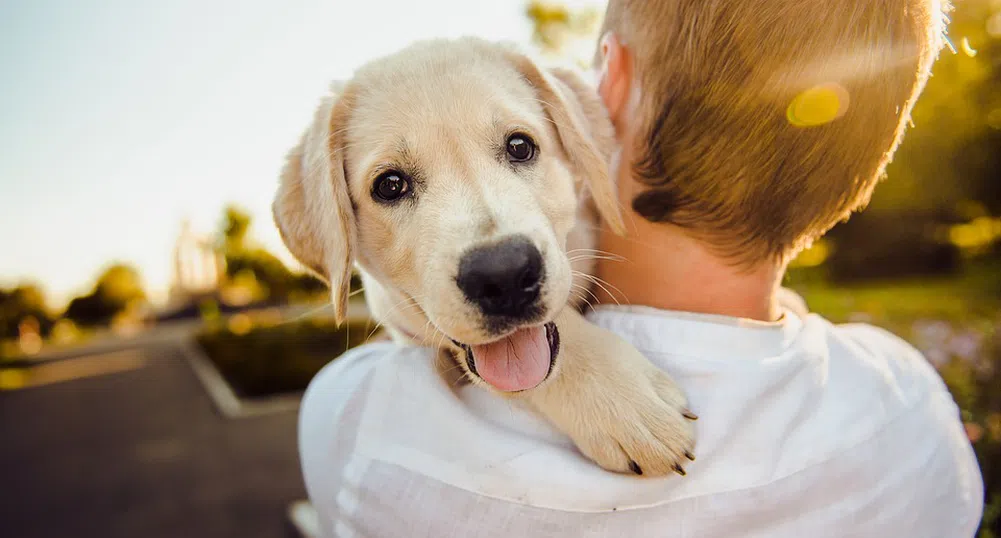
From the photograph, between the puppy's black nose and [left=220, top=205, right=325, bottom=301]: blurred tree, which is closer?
the puppy's black nose

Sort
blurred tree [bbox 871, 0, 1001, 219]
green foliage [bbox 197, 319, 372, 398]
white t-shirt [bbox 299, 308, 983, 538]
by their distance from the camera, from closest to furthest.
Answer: white t-shirt [bbox 299, 308, 983, 538]
green foliage [bbox 197, 319, 372, 398]
blurred tree [bbox 871, 0, 1001, 219]

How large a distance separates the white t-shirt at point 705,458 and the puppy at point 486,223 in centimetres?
9

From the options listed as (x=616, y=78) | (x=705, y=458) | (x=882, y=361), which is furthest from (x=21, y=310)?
(x=882, y=361)

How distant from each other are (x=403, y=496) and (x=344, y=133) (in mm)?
1470

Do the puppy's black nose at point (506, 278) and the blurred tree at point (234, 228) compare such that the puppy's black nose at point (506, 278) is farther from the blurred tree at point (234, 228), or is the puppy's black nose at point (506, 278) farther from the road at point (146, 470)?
the blurred tree at point (234, 228)

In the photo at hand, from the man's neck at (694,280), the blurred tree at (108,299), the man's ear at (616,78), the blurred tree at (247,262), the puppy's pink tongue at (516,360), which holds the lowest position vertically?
the blurred tree at (108,299)

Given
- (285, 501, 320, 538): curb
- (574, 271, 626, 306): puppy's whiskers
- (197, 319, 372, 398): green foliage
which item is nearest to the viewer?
(574, 271, 626, 306): puppy's whiskers

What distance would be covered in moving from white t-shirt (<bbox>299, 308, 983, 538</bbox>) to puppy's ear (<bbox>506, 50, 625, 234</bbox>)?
454mm

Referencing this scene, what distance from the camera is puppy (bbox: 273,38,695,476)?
1.78m

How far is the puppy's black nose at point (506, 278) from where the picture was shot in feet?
6.14

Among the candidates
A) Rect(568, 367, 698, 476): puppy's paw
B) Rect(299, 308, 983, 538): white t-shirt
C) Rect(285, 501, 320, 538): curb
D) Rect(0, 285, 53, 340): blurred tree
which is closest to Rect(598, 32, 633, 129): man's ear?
Rect(299, 308, 983, 538): white t-shirt

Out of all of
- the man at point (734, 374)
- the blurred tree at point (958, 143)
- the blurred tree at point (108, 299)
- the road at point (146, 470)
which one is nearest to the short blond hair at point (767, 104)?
the man at point (734, 374)

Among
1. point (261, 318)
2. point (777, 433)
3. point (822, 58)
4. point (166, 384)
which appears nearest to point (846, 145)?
point (822, 58)

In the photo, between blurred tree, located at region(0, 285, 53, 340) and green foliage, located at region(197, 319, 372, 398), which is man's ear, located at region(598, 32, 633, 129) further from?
blurred tree, located at region(0, 285, 53, 340)
